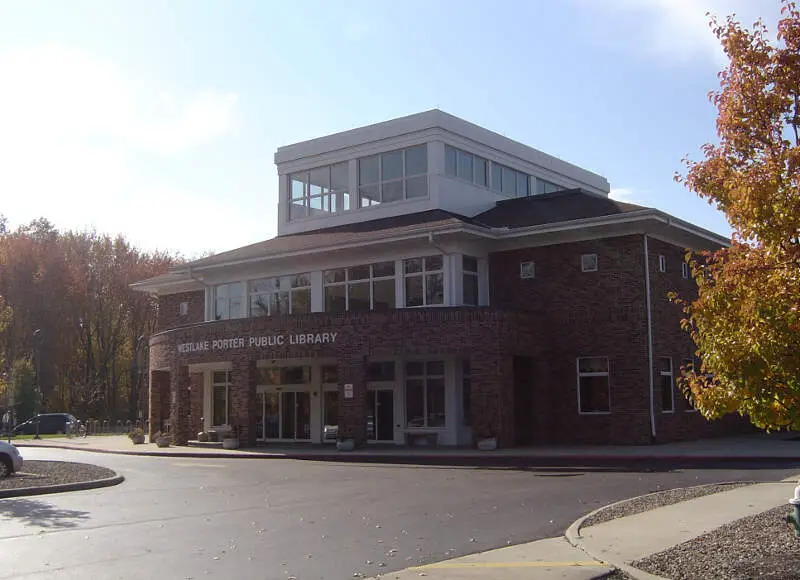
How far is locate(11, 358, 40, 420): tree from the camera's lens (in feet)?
194

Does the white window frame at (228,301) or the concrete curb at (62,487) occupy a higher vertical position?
the white window frame at (228,301)

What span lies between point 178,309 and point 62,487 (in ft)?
80.3

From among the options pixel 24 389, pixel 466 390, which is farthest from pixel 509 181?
pixel 24 389

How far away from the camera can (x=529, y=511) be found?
13.6 m

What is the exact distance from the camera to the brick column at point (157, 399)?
127 ft

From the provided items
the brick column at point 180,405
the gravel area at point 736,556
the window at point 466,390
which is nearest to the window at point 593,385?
the window at point 466,390

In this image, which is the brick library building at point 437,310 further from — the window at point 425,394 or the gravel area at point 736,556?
the gravel area at point 736,556

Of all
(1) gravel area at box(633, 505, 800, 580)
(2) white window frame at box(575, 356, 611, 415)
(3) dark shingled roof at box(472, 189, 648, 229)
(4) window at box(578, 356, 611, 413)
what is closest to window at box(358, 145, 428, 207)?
(3) dark shingled roof at box(472, 189, 648, 229)

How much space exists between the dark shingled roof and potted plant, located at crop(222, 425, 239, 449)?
1168 centimetres

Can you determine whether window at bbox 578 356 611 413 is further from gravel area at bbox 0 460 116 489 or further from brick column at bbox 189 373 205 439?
brick column at bbox 189 373 205 439

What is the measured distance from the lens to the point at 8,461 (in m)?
20.4

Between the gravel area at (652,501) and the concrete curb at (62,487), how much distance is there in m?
11.2

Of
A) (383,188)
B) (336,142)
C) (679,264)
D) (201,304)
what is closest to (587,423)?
(679,264)

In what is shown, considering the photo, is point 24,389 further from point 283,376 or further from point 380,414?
point 380,414
